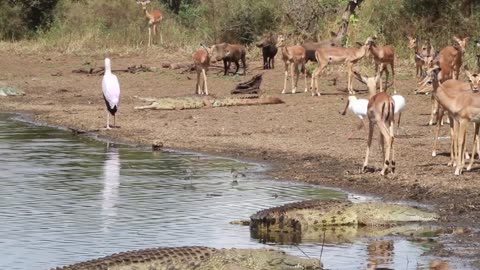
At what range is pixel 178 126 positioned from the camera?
20.0 metres

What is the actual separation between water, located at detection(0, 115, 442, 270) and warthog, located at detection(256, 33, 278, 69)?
11.2 meters

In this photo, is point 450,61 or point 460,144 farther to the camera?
point 450,61

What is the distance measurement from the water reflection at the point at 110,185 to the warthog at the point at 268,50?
36.7ft

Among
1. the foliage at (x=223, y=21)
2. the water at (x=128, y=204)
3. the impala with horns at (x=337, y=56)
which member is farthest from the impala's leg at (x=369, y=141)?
the foliage at (x=223, y=21)

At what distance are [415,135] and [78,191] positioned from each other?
622cm

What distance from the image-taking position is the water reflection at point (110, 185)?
476 inches

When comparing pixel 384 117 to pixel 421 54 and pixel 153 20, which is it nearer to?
pixel 421 54

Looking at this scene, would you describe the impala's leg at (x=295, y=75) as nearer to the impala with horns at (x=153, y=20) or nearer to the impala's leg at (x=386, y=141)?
the impala's leg at (x=386, y=141)

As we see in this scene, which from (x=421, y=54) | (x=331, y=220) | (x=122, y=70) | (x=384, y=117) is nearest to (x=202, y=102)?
(x=421, y=54)

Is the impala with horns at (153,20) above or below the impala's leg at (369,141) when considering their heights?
above

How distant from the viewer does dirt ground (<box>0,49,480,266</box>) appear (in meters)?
13.2

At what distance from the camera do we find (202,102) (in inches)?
888

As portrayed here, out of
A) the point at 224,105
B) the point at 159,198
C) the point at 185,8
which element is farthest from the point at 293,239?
the point at 185,8

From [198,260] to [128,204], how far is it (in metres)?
4.22
